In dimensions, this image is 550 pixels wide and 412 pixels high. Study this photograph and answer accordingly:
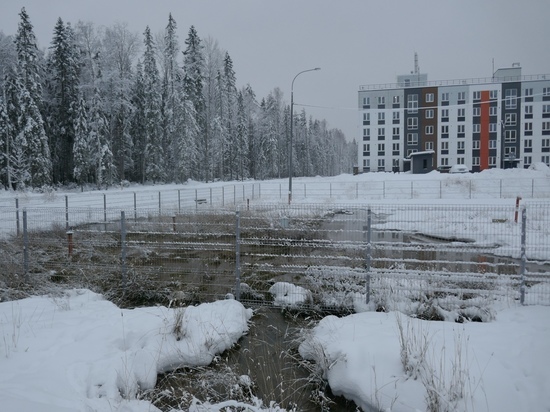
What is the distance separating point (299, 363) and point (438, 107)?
6437 centimetres

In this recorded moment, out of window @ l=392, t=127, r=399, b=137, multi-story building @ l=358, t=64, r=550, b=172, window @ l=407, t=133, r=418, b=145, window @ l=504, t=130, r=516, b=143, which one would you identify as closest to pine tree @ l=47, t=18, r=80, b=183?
multi-story building @ l=358, t=64, r=550, b=172

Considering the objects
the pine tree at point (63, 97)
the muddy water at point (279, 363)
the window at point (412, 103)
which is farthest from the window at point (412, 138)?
the muddy water at point (279, 363)

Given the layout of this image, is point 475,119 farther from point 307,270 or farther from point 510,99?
point 307,270

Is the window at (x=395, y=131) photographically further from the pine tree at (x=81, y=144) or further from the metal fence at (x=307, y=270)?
the metal fence at (x=307, y=270)

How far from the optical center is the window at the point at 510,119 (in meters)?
61.2

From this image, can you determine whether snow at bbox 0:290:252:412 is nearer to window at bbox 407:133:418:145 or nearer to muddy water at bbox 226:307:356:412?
muddy water at bbox 226:307:356:412

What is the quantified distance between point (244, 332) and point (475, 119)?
214 ft

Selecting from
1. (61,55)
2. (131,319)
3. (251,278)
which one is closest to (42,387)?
(131,319)

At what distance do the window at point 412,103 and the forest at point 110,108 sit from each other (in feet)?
86.7

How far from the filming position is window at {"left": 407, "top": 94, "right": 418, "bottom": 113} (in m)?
63.9

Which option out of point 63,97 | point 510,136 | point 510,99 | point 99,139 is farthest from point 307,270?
point 510,99

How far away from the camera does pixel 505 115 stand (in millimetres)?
61281

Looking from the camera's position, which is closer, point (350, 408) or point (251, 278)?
point (350, 408)

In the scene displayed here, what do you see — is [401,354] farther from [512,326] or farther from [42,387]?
[42,387]
